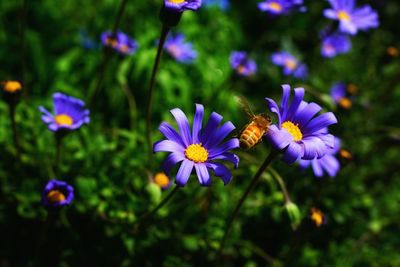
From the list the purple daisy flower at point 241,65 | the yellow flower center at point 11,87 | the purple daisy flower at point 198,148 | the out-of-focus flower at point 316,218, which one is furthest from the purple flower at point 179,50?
the out-of-focus flower at point 316,218

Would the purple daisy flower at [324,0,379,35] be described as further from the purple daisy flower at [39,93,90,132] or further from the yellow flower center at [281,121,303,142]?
the purple daisy flower at [39,93,90,132]

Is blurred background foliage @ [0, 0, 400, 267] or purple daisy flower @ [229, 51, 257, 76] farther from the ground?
purple daisy flower @ [229, 51, 257, 76]

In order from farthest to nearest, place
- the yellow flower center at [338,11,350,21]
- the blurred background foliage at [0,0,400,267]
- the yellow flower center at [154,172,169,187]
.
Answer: the yellow flower center at [338,11,350,21] < the blurred background foliage at [0,0,400,267] < the yellow flower center at [154,172,169,187]

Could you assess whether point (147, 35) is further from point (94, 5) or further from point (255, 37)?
point (255, 37)

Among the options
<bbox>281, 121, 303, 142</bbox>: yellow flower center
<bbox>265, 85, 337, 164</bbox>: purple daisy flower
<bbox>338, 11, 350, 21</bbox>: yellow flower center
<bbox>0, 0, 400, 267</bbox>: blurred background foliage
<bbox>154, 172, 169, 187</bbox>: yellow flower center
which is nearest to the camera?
<bbox>265, 85, 337, 164</bbox>: purple daisy flower

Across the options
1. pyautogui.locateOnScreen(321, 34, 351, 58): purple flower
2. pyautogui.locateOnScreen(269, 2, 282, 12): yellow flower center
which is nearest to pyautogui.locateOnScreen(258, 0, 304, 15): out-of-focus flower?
pyautogui.locateOnScreen(269, 2, 282, 12): yellow flower center

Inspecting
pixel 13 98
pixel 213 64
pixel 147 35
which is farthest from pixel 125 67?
pixel 13 98

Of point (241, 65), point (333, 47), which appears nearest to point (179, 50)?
point (241, 65)
